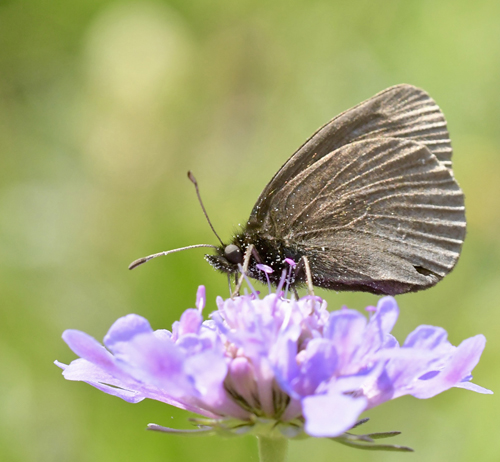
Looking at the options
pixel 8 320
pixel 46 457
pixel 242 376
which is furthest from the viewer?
pixel 8 320

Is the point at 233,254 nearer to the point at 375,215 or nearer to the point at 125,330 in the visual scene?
the point at 375,215

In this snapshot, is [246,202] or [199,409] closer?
[199,409]

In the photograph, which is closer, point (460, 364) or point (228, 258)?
point (460, 364)

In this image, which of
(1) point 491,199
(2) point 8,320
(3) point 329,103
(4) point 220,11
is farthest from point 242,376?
(4) point 220,11

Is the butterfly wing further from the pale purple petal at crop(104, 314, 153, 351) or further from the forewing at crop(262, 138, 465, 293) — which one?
the pale purple petal at crop(104, 314, 153, 351)

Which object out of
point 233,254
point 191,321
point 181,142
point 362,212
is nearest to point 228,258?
point 233,254

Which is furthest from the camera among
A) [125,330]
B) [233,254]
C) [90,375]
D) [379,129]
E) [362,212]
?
[379,129]

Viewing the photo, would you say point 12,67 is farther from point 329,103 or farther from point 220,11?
point 329,103
